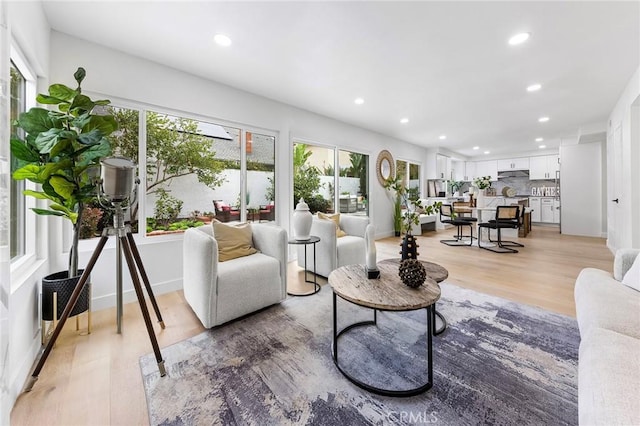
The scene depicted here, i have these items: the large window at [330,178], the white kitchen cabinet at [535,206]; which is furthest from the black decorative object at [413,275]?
the white kitchen cabinet at [535,206]

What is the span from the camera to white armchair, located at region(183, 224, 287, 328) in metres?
1.99

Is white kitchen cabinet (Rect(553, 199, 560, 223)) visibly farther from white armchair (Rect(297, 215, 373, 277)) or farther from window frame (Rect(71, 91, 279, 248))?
window frame (Rect(71, 91, 279, 248))

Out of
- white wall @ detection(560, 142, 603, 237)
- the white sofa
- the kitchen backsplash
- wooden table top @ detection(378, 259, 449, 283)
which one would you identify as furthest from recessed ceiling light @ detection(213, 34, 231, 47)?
the kitchen backsplash

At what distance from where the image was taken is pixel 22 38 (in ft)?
5.33

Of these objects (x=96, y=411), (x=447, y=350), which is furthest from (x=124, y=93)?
(x=447, y=350)

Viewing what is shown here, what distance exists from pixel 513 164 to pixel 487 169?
2.51ft

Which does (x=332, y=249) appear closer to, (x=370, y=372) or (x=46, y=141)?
(x=370, y=372)

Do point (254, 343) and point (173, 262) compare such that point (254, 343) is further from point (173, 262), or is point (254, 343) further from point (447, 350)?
point (173, 262)

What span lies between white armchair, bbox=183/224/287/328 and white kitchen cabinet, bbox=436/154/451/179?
6.56 meters

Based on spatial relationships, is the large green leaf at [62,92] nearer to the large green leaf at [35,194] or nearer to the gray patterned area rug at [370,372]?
the large green leaf at [35,194]

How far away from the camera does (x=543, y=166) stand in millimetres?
8148

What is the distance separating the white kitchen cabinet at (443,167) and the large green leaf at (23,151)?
26.0ft

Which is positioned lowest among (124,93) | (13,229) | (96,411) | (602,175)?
(96,411)

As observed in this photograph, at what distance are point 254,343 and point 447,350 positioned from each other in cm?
132
